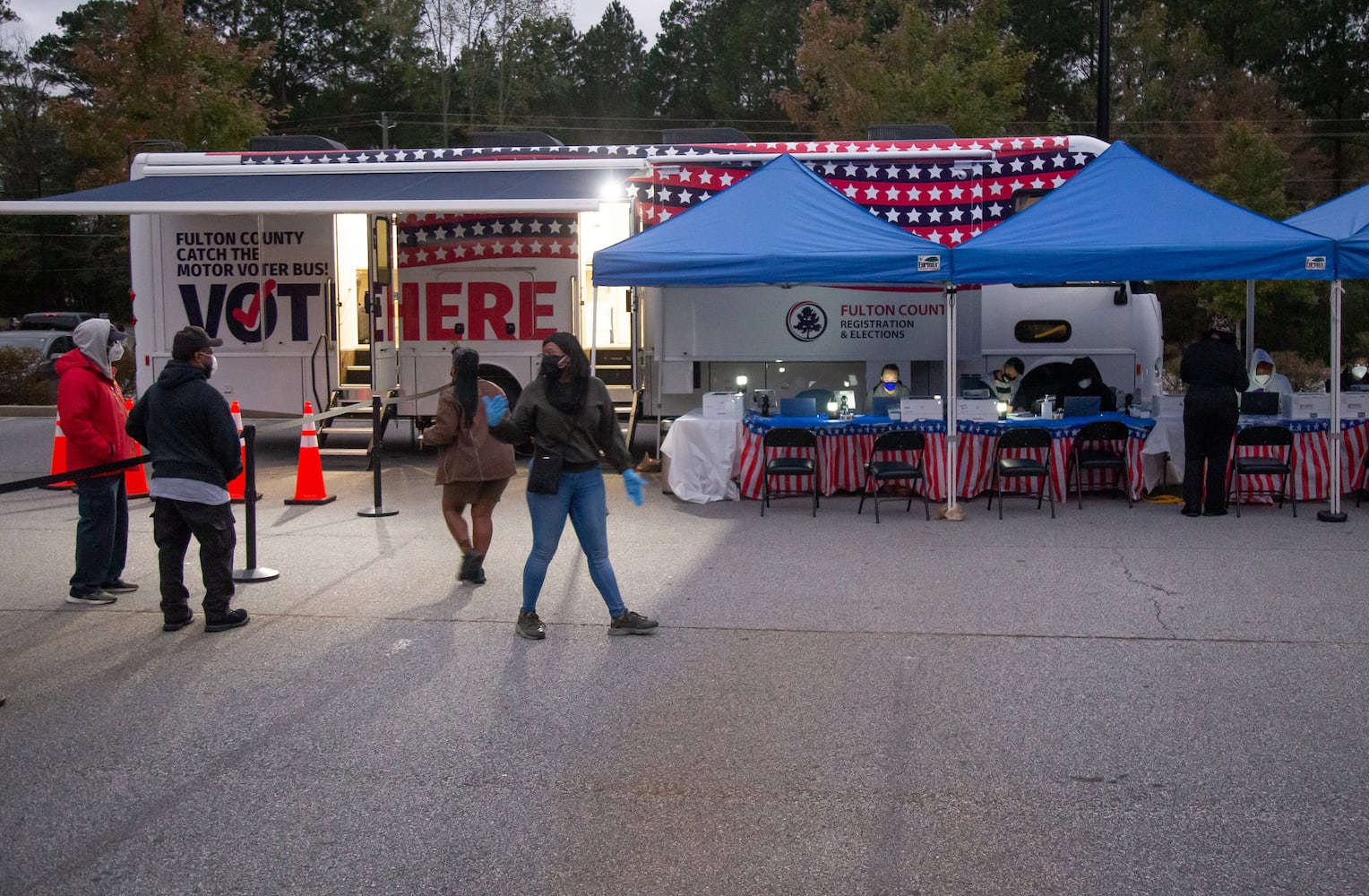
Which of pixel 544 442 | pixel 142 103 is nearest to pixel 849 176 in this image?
pixel 544 442

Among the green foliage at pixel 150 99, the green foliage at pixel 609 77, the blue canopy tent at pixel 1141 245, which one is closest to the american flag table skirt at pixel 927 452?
the blue canopy tent at pixel 1141 245

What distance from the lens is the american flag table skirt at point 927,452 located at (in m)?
11.5

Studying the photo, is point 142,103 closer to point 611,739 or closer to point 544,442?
point 544,442

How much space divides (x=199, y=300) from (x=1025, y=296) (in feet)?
29.4

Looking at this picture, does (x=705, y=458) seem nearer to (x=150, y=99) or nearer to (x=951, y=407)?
(x=951, y=407)

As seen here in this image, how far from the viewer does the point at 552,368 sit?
21.8ft

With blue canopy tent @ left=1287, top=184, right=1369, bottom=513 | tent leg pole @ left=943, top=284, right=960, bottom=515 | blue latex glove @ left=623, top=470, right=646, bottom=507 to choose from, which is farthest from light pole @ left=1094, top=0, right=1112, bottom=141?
blue latex glove @ left=623, top=470, right=646, bottom=507

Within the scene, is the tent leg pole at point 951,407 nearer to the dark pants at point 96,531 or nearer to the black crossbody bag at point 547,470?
the black crossbody bag at point 547,470

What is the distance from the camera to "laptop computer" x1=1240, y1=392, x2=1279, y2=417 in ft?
37.7

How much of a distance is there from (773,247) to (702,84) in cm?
4191

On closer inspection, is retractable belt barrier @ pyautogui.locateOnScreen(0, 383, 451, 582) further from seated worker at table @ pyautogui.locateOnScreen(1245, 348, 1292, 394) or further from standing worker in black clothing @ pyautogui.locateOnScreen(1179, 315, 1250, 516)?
seated worker at table @ pyautogui.locateOnScreen(1245, 348, 1292, 394)

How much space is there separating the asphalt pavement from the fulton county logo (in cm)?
439

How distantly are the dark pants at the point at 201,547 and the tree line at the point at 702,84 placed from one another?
1020cm

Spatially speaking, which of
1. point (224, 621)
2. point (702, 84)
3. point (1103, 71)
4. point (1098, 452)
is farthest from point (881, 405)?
point (702, 84)
